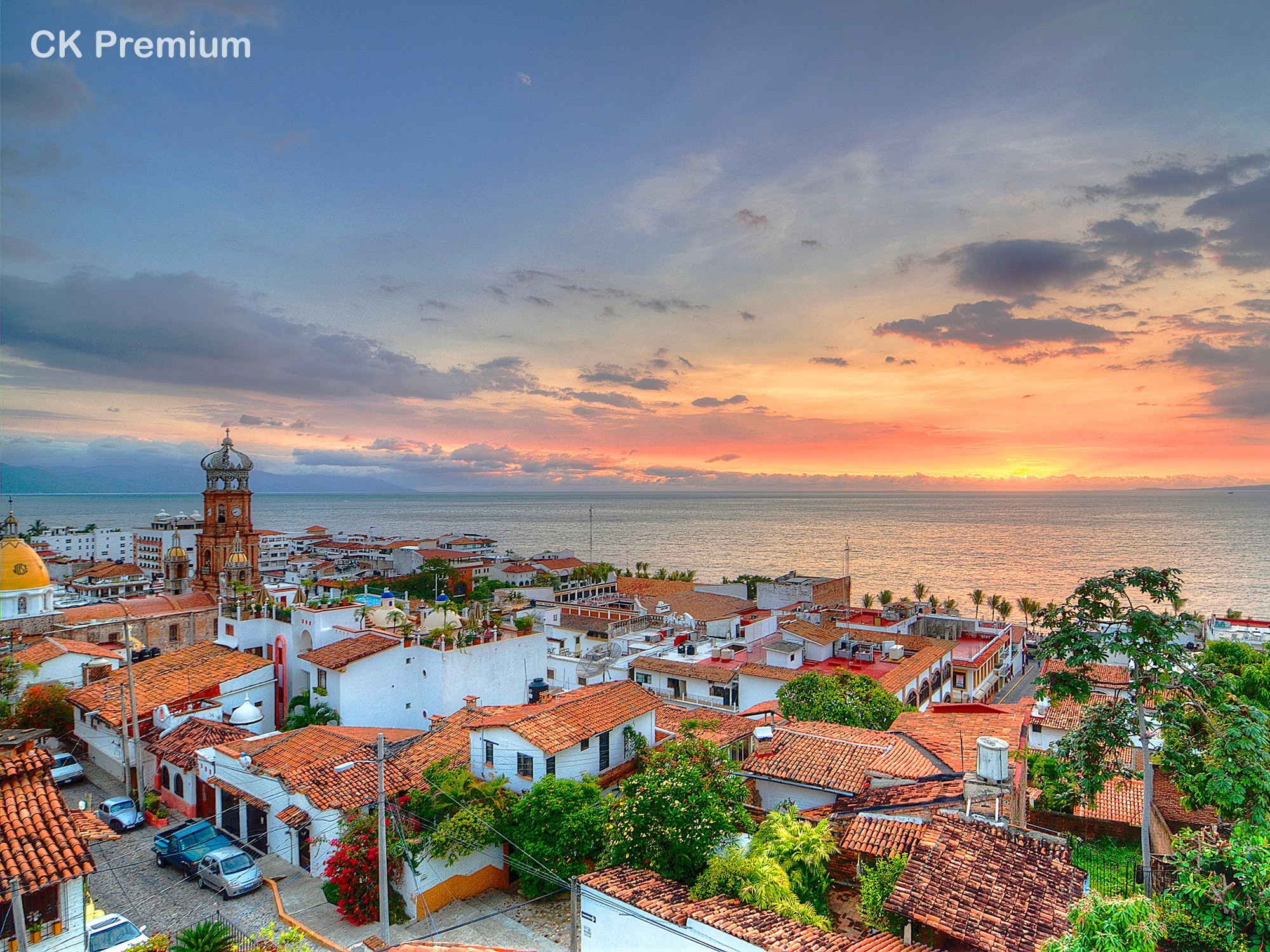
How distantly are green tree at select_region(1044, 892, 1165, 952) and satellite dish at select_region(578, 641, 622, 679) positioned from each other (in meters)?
28.9

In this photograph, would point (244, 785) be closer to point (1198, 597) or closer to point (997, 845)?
point (997, 845)

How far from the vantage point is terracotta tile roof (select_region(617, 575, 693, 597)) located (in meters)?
80.9

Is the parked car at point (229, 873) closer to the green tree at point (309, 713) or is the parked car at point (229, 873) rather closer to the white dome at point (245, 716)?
the white dome at point (245, 716)

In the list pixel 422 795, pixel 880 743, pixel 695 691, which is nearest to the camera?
pixel 422 795

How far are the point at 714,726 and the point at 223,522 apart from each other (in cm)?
4636

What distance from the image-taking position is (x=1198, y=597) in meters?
90.8

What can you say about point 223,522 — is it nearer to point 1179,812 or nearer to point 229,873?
point 229,873

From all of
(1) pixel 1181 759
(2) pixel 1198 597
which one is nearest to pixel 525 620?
(1) pixel 1181 759

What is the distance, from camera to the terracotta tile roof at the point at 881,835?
45.1 feet

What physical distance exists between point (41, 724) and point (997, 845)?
1338 inches

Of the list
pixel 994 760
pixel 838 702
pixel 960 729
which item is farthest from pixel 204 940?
pixel 960 729

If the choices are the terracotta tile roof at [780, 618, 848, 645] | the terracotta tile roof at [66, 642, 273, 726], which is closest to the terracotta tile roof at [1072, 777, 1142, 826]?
the terracotta tile roof at [780, 618, 848, 645]

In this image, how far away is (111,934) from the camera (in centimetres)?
1321

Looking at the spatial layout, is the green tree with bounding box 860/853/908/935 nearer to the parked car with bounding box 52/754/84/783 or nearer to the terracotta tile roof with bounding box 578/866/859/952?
the terracotta tile roof with bounding box 578/866/859/952
